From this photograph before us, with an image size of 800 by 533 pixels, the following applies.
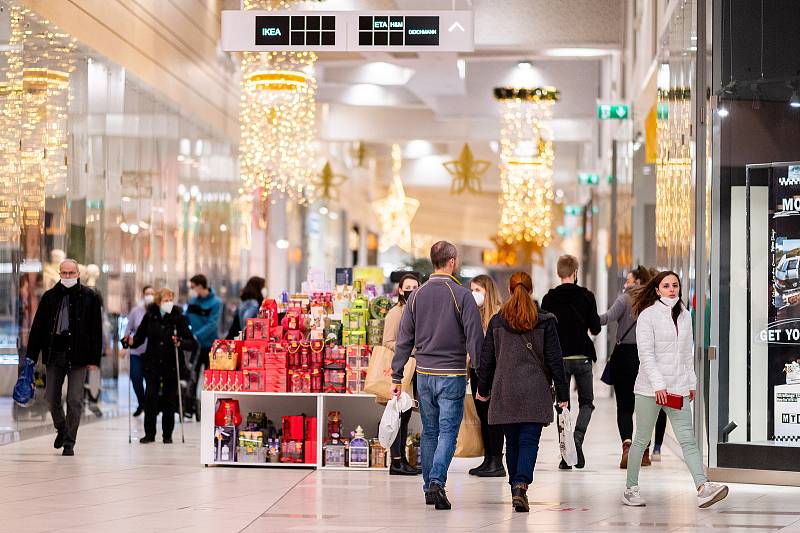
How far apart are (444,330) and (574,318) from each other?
272 centimetres

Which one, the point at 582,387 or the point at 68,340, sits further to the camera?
the point at 68,340

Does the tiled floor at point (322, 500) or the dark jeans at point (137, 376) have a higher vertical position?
the dark jeans at point (137, 376)

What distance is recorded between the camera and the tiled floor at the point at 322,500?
276 inches

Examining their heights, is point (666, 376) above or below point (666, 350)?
below

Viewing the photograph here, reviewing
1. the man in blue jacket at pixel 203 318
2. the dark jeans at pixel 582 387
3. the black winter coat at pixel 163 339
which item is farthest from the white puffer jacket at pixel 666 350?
the man in blue jacket at pixel 203 318

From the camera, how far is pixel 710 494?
7.59 m

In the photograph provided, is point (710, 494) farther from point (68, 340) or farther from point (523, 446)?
point (68, 340)

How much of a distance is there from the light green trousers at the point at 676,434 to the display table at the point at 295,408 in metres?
2.45

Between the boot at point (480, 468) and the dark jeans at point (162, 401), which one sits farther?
the dark jeans at point (162, 401)

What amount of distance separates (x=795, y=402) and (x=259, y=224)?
62.1ft

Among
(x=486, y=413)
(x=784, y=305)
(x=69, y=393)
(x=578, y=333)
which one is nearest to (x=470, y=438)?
(x=486, y=413)

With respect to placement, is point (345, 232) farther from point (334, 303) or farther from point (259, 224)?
point (334, 303)

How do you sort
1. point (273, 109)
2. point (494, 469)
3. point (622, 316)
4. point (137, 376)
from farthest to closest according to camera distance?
point (273, 109)
point (137, 376)
point (622, 316)
point (494, 469)

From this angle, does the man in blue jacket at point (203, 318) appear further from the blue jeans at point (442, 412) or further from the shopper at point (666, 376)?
the shopper at point (666, 376)
